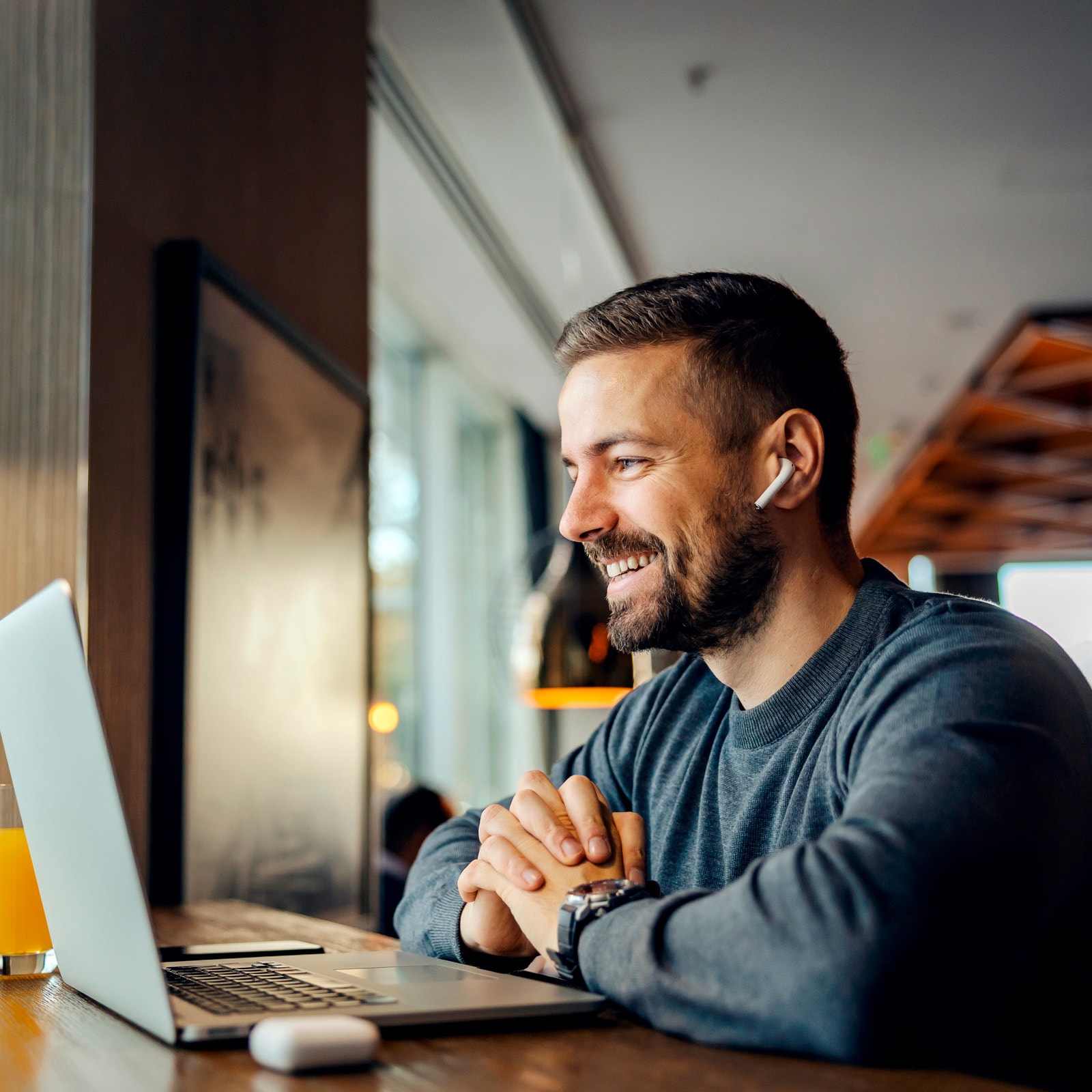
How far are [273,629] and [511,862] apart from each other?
1.37 metres

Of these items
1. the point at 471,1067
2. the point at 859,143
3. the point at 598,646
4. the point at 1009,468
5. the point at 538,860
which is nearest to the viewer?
the point at 471,1067

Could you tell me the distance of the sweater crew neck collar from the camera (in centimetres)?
116

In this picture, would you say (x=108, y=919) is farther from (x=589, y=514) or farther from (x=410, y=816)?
(x=410, y=816)

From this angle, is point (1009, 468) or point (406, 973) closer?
point (406, 973)

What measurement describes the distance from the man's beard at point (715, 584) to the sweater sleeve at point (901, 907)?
0.36m

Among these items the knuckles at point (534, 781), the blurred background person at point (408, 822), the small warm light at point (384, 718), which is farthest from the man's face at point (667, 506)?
the small warm light at point (384, 718)

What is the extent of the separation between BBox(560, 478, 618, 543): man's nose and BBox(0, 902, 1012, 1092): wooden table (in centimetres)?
58

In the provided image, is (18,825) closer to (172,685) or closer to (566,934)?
(566,934)

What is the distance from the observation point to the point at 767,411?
1310 mm

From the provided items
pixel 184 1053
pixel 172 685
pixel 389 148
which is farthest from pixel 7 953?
pixel 389 148

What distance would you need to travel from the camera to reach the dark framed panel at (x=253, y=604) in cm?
185

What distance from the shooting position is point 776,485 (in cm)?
128

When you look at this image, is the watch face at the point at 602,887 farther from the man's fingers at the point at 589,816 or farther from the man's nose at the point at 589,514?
the man's nose at the point at 589,514

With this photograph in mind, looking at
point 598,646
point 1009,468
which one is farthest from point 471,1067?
point 1009,468
